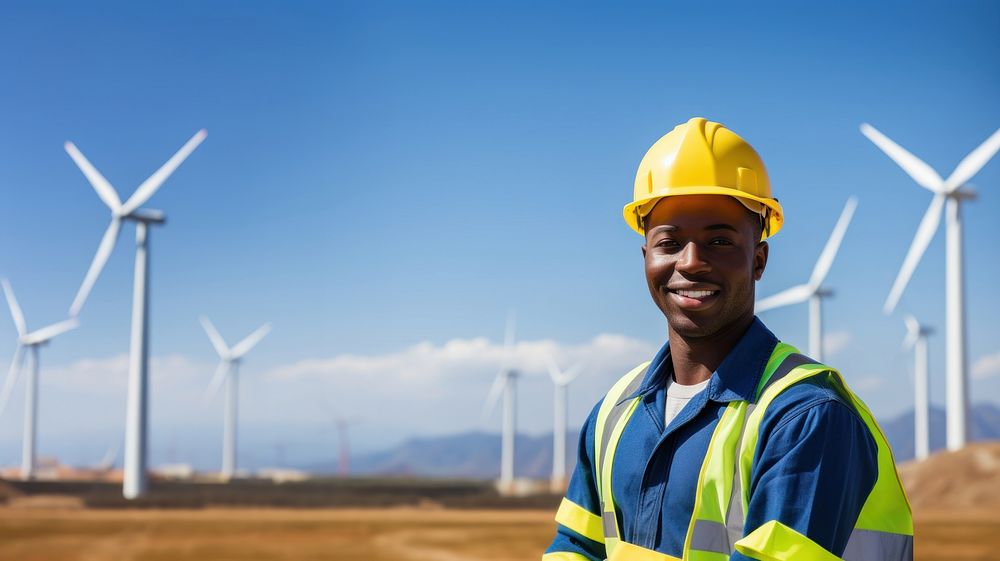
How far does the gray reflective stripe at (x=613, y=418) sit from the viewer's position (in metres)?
3.75

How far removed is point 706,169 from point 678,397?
2.59 feet

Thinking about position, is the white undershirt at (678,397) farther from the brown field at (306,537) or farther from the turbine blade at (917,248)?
the turbine blade at (917,248)

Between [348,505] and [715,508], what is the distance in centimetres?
5581

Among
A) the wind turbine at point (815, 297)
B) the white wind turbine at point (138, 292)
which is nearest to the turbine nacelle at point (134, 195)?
the white wind turbine at point (138, 292)

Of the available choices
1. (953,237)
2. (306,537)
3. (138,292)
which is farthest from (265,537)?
(953,237)

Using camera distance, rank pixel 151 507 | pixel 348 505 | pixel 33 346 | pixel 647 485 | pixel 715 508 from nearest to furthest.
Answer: pixel 715 508, pixel 647 485, pixel 151 507, pixel 348 505, pixel 33 346

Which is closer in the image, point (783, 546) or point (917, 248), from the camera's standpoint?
point (783, 546)

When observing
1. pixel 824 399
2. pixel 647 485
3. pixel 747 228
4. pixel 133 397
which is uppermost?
pixel 747 228

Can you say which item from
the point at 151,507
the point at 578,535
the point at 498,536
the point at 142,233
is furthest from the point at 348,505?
the point at 578,535

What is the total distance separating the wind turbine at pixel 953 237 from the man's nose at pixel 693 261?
5138 centimetres

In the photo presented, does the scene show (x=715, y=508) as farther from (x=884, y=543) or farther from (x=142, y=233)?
(x=142, y=233)

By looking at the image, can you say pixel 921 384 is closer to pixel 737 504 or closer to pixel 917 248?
pixel 917 248

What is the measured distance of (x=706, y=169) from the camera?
3447 mm

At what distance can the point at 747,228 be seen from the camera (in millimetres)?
3473
